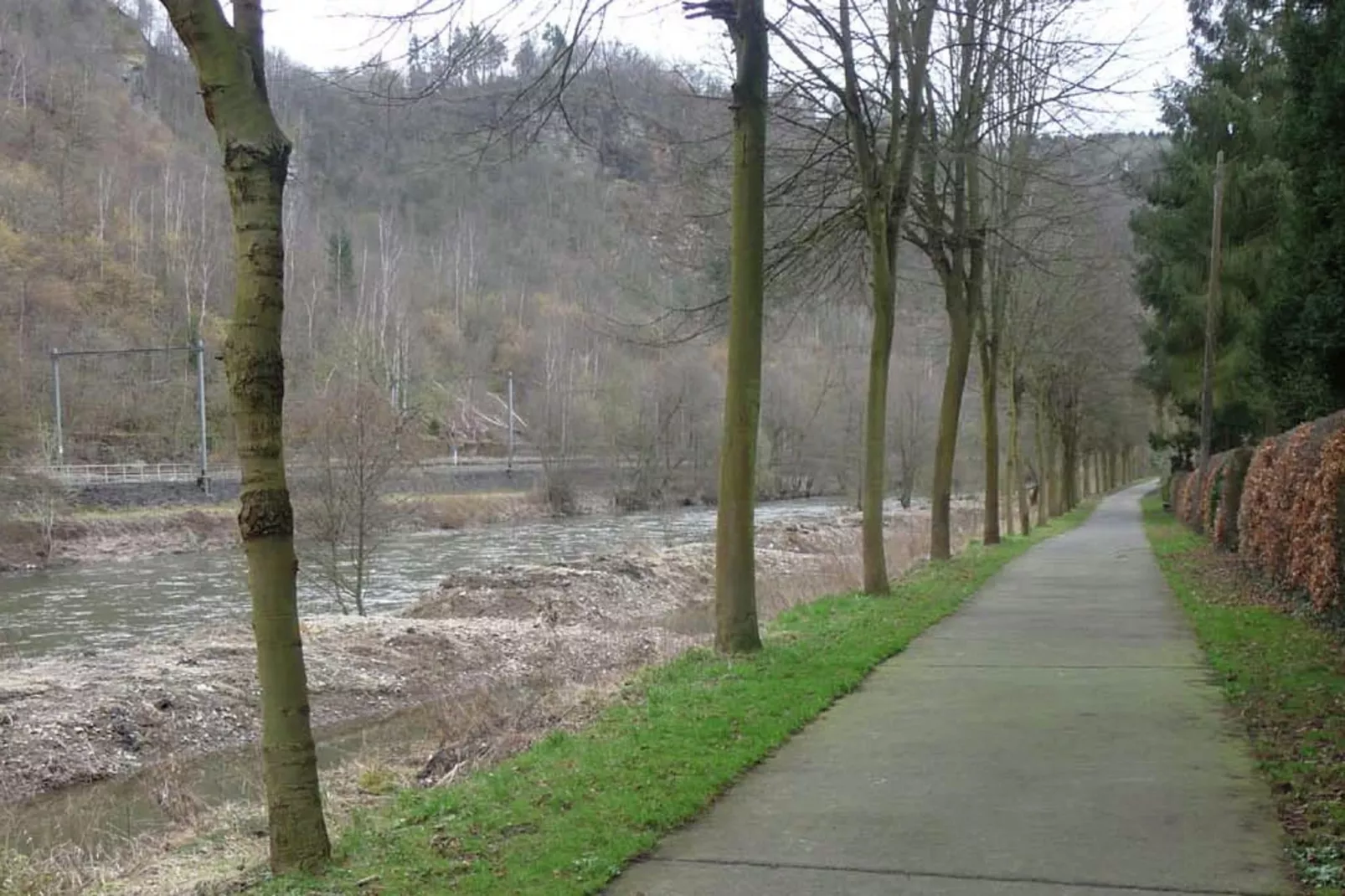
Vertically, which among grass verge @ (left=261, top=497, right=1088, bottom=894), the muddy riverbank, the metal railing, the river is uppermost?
the metal railing

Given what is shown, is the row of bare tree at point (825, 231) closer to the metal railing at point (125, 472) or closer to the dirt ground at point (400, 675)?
the dirt ground at point (400, 675)

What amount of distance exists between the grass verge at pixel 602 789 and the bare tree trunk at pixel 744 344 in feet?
1.99

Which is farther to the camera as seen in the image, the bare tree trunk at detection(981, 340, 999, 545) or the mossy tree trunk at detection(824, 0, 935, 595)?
the bare tree trunk at detection(981, 340, 999, 545)

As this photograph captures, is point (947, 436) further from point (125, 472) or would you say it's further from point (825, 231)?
point (125, 472)

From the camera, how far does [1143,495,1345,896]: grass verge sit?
5.36 m

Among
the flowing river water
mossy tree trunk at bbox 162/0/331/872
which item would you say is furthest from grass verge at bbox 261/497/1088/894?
the flowing river water

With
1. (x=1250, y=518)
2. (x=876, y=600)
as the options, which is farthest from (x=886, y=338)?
(x=1250, y=518)

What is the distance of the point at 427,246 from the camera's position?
375 ft

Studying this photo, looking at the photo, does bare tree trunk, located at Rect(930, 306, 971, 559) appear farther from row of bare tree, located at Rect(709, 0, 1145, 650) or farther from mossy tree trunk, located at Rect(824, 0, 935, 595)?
mossy tree trunk, located at Rect(824, 0, 935, 595)

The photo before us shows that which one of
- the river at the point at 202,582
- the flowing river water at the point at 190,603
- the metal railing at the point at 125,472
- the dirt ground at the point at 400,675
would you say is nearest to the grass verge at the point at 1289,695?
the dirt ground at the point at 400,675

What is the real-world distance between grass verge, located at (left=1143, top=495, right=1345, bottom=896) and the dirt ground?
4.98m

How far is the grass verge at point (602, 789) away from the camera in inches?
202

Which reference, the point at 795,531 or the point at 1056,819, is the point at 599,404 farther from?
the point at 1056,819

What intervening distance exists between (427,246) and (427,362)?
26.9m
